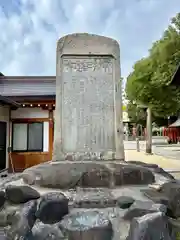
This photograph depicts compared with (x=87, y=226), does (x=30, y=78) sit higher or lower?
higher

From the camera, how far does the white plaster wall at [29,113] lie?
32.1 ft

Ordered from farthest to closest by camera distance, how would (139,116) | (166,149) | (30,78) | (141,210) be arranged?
1. (139,116)
2. (166,149)
3. (30,78)
4. (141,210)

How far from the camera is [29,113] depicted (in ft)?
32.2

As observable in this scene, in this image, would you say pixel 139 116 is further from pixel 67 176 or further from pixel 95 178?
pixel 67 176

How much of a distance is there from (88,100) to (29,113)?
596cm

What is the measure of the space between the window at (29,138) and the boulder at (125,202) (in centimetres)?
730

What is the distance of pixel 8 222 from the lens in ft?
8.71

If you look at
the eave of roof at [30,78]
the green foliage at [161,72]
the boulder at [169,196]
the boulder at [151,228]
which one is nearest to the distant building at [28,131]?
the eave of roof at [30,78]

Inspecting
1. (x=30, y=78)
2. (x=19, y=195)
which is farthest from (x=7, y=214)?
(x=30, y=78)

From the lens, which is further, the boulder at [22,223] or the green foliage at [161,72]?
the green foliage at [161,72]

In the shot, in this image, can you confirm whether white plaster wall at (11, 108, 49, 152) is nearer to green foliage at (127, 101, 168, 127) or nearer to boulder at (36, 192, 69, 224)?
boulder at (36, 192, 69, 224)

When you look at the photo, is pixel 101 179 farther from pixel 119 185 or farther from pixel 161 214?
pixel 161 214

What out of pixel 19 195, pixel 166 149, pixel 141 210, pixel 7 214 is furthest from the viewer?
pixel 166 149

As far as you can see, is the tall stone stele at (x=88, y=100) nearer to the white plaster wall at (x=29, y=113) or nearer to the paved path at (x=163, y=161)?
the white plaster wall at (x=29, y=113)
